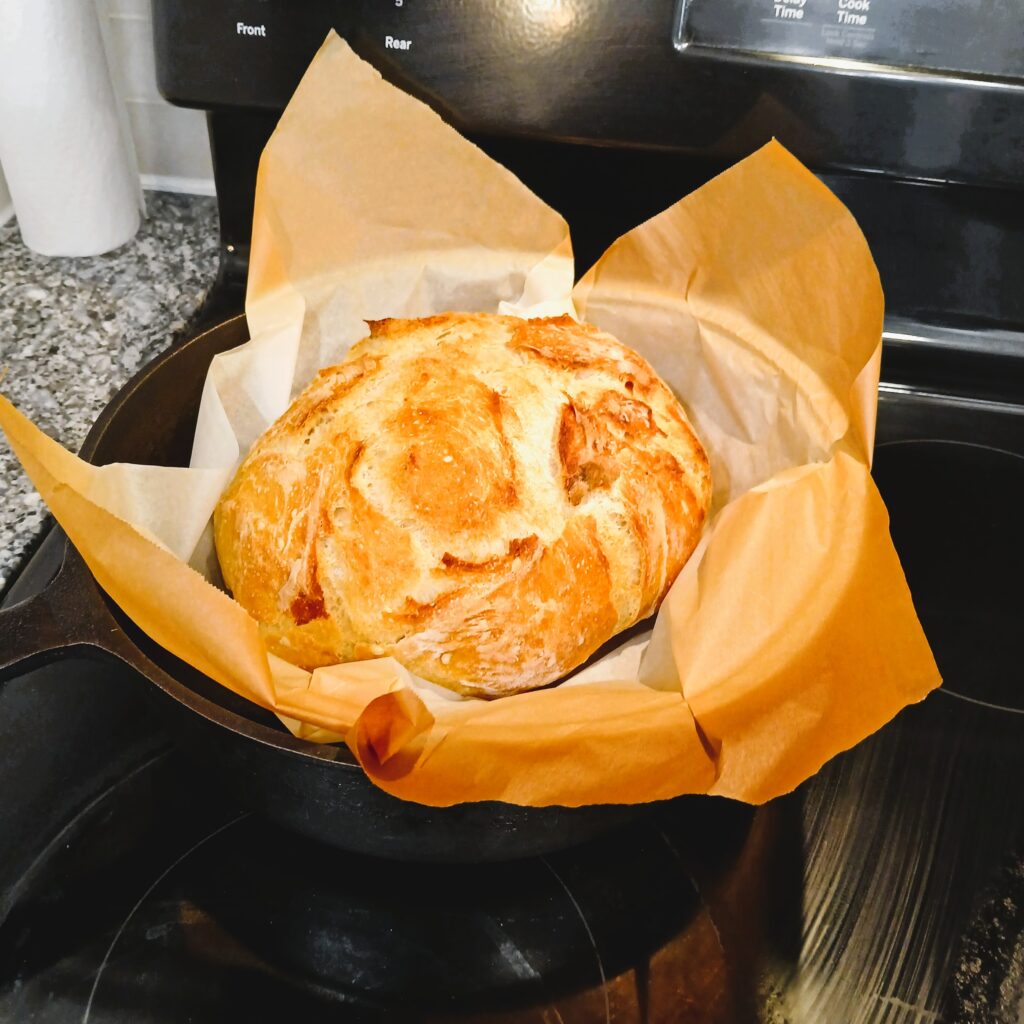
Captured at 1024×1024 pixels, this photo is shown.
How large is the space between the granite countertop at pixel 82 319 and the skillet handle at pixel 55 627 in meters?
0.20

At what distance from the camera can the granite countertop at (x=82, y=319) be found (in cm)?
A: 74

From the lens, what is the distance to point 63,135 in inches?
33.9

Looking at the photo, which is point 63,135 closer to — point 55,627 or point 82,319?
point 82,319

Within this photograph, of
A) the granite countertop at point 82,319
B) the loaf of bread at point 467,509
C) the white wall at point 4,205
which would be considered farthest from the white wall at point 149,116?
the loaf of bread at point 467,509

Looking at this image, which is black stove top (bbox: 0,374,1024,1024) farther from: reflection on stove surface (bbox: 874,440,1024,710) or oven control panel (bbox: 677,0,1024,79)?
oven control panel (bbox: 677,0,1024,79)

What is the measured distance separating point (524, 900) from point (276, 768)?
20 centimetres

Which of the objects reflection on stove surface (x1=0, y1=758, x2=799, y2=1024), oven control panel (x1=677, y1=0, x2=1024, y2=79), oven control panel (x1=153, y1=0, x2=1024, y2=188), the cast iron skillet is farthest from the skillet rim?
oven control panel (x1=677, y1=0, x2=1024, y2=79)

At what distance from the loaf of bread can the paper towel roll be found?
37cm

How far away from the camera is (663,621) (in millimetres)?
599

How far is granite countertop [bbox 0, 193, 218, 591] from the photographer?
0.74 meters

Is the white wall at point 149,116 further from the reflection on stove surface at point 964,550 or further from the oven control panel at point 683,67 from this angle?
the reflection on stove surface at point 964,550

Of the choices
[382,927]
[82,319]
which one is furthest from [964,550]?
[82,319]

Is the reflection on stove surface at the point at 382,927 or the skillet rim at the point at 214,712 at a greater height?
the skillet rim at the point at 214,712

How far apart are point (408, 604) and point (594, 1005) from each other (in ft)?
0.82
